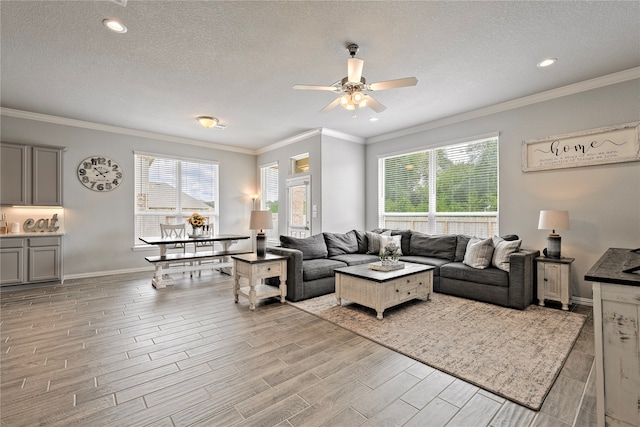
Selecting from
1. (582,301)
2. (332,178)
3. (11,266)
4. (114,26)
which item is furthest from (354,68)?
(11,266)

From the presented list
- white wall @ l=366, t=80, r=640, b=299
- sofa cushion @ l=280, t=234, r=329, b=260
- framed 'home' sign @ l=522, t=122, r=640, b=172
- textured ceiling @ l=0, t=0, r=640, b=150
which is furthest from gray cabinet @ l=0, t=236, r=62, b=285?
framed 'home' sign @ l=522, t=122, r=640, b=172

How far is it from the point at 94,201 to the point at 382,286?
5.66m

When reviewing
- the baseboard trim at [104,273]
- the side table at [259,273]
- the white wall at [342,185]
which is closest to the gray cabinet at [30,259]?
the baseboard trim at [104,273]

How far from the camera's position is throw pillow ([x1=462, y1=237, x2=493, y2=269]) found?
159 inches

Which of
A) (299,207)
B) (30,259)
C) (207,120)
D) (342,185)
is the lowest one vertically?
(30,259)

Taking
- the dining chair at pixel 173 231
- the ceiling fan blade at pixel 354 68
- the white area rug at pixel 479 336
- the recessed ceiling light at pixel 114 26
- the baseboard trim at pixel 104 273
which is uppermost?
the recessed ceiling light at pixel 114 26

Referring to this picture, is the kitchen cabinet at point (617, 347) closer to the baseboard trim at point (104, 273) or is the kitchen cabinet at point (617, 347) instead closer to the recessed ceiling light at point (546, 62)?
the recessed ceiling light at point (546, 62)

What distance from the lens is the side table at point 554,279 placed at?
358 cm

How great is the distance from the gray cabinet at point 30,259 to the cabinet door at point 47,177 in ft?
2.18

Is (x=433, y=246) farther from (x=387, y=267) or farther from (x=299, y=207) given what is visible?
(x=299, y=207)

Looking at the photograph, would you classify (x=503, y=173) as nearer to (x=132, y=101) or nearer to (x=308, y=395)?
(x=308, y=395)

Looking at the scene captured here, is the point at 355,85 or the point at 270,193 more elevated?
the point at 355,85

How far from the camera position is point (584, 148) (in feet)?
12.5

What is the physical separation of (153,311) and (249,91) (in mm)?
3149
